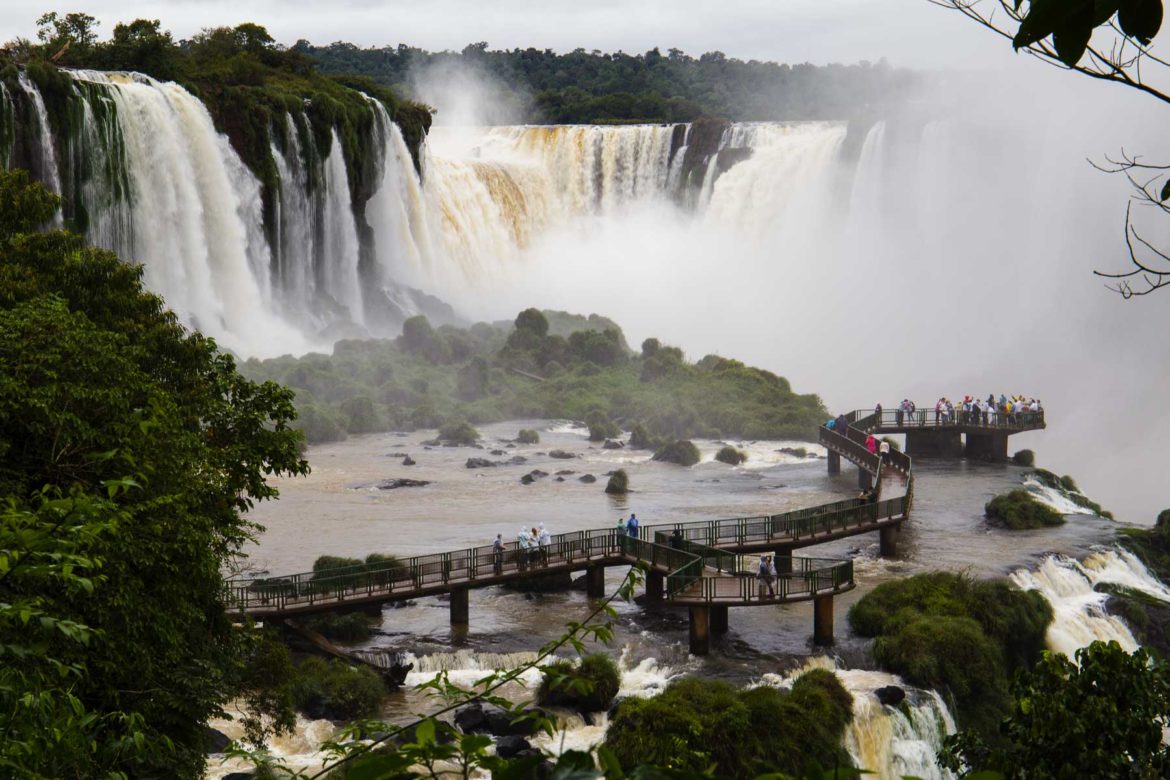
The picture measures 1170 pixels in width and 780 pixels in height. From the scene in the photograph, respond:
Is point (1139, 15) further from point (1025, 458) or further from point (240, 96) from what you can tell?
point (240, 96)

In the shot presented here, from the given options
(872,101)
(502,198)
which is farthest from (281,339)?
(872,101)

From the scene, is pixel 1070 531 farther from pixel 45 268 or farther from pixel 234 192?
pixel 234 192

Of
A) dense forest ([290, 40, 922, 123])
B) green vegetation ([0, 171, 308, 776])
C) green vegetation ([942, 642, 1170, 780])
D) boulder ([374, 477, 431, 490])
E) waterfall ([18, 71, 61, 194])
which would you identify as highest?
dense forest ([290, 40, 922, 123])

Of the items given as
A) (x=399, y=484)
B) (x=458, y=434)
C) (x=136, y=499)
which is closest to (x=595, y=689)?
(x=136, y=499)

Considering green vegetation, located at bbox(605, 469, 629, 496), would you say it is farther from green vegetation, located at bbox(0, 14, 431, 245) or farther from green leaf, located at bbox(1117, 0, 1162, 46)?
green leaf, located at bbox(1117, 0, 1162, 46)

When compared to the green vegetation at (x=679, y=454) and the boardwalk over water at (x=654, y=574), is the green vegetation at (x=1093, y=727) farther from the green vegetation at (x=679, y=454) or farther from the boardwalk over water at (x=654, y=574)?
→ the green vegetation at (x=679, y=454)

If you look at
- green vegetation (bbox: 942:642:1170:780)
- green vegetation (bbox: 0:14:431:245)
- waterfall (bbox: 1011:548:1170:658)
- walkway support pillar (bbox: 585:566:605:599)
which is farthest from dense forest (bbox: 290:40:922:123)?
green vegetation (bbox: 942:642:1170:780)

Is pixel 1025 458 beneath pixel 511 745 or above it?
above
